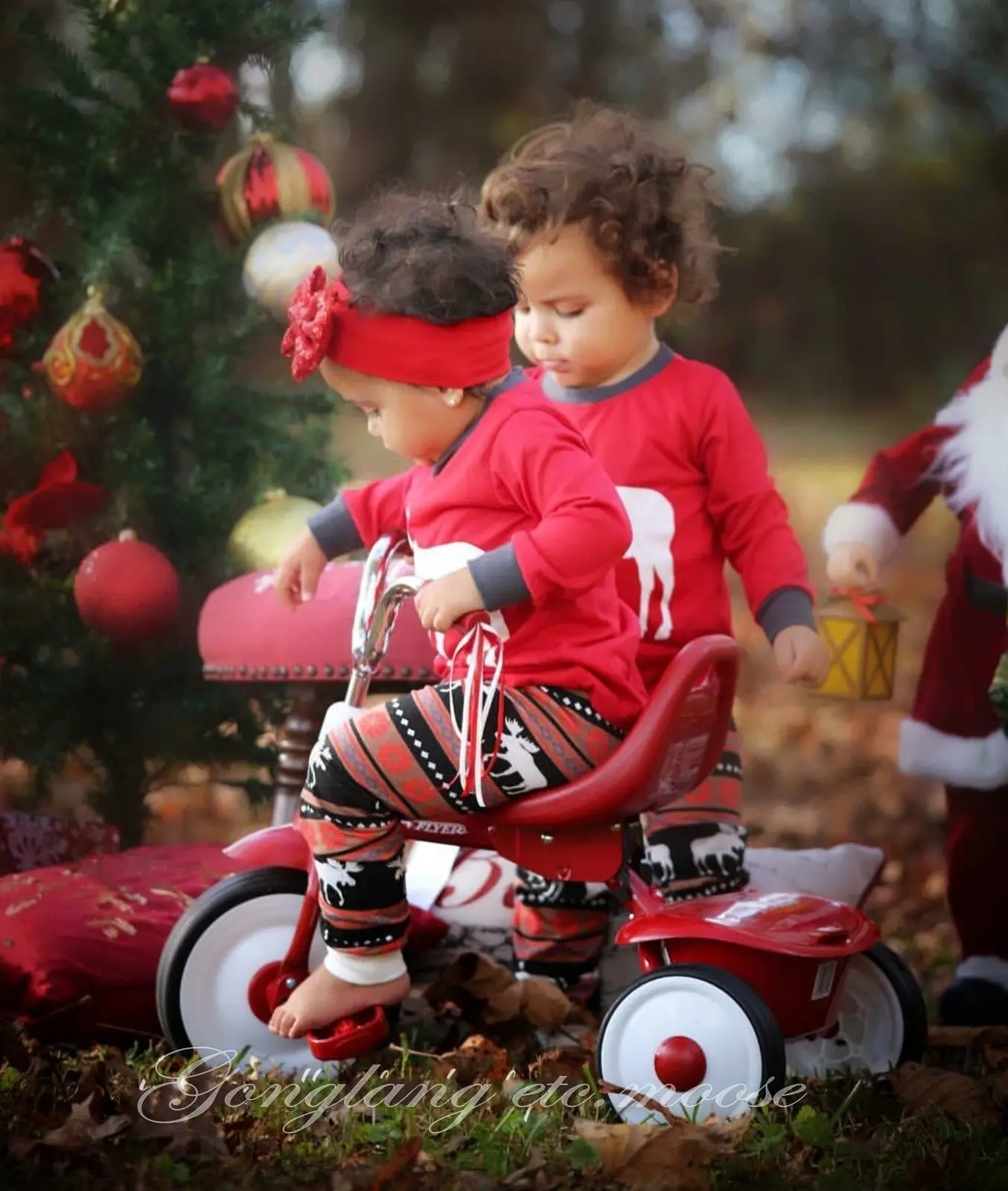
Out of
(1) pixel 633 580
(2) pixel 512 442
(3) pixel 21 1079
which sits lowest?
(3) pixel 21 1079

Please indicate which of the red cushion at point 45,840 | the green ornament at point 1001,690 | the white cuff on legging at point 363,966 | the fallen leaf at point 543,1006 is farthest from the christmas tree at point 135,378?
the green ornament at point 1001,690

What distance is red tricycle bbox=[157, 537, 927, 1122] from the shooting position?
1.98 meters

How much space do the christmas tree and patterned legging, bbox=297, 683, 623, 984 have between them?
908 mm

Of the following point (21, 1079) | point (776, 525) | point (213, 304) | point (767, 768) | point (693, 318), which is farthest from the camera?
point (767, 768)

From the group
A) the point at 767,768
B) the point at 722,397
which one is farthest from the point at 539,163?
the point at 767,768

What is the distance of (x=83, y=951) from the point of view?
2293 mm

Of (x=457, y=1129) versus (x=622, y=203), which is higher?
(x=622, y=203)

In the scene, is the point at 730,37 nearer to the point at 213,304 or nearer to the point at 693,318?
the point at 693,318

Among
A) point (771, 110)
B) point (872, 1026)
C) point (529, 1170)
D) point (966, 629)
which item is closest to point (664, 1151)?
point (529, 1170)

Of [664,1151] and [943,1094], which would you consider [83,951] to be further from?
[943,1094]

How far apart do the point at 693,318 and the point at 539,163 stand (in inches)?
36.3

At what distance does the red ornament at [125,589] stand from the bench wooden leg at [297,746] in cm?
39

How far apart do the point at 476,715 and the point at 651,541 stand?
0.59 metres

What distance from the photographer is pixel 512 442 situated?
6.86 feet
